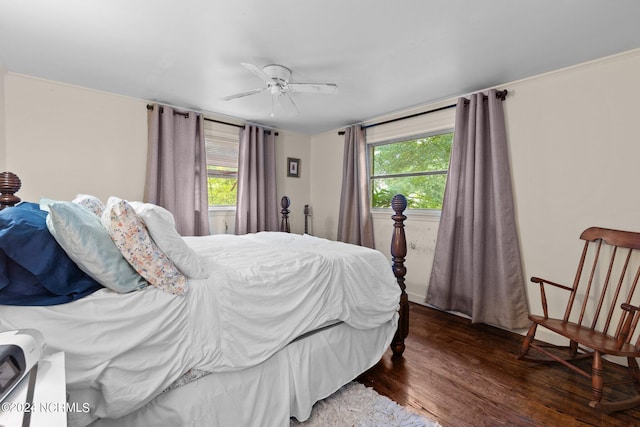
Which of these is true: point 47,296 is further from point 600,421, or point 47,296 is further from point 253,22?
point 600,421

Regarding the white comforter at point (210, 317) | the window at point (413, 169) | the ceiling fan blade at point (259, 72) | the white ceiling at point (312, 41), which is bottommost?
the white comforter at point (210, 317)

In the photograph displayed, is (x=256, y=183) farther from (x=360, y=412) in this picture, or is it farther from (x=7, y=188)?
(x=360, y=412)

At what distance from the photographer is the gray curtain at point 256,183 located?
3.84 meters

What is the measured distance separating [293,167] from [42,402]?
13.5 ft

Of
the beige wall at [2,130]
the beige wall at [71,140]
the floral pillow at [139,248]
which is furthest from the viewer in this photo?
the beige wall at [71,140]

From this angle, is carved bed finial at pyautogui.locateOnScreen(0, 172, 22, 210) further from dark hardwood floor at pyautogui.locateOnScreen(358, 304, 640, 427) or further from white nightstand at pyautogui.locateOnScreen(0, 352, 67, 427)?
dark hardwood floor at pyautogui.locateOnScreen(358, 304, 640, 427)

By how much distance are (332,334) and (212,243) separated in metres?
1.23

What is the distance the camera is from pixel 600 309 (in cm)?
210

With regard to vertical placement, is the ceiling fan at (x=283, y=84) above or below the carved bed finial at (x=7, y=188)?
above

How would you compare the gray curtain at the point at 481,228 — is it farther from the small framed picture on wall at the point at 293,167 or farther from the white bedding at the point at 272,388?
the small framed picture on wall at the point at 293,167

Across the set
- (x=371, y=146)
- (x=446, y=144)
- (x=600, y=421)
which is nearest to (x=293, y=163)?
(x=371, y=146)

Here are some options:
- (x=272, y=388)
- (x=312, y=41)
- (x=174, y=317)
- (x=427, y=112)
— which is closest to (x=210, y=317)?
(x=174, y=317)

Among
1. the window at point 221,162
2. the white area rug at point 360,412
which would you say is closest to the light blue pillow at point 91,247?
the white area rug at point 360,412

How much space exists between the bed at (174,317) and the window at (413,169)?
188 cm
